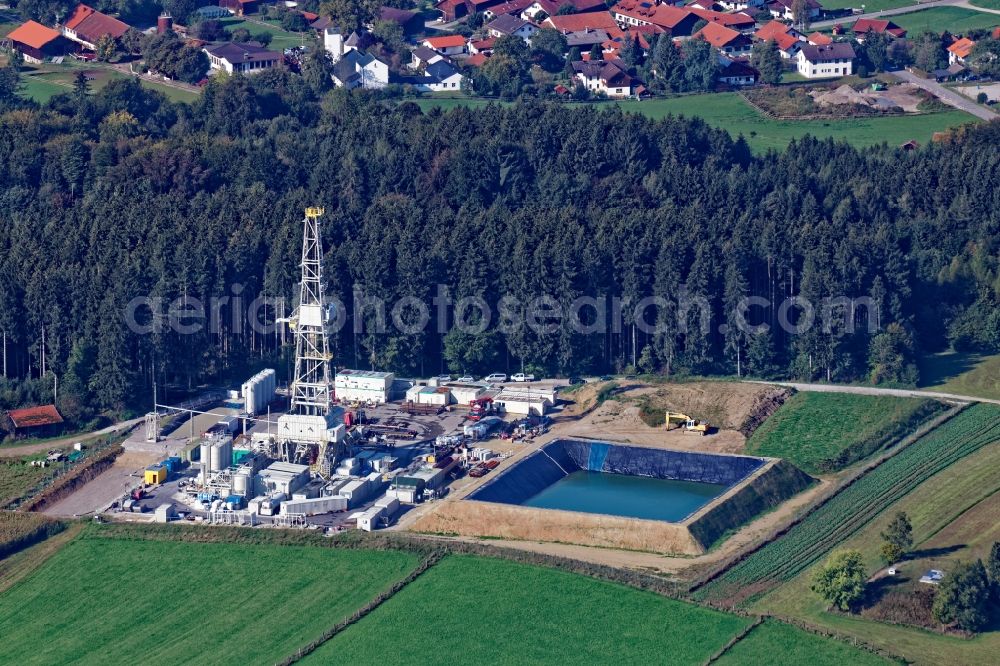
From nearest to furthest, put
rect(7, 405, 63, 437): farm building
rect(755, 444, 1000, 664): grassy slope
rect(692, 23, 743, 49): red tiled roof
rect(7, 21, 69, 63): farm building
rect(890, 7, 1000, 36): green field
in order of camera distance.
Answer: rect(755, 444, 1000, 664): grassy slope
rect(7, 405, 63, 437): farm building
rect(7, 21, 69, 63): farm building
rect(692, 23, 743, 49): red tiled roof
rect(890, 7, 1000, 36): green field

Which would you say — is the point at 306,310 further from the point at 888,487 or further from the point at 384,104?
the point at 384,104

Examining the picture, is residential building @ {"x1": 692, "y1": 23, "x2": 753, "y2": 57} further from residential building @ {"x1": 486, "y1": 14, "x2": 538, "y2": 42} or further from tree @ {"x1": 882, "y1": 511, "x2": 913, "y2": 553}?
tree @ {"x1": 882, "y1": 511, "x2": 913, "y2": 553}

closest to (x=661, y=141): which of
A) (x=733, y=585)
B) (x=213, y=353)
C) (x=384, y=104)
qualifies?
(x=384, y=104)

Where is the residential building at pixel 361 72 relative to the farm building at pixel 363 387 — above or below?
above

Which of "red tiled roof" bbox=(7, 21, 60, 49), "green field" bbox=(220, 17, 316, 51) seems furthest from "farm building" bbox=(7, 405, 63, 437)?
"green field" bbox=(220, 17, 316, 51)

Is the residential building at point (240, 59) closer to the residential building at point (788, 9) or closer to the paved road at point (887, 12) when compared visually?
the residential building at point (788, 9)

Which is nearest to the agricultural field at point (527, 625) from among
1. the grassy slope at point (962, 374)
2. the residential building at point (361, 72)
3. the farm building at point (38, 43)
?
the grassy slope at point (962, 374)
